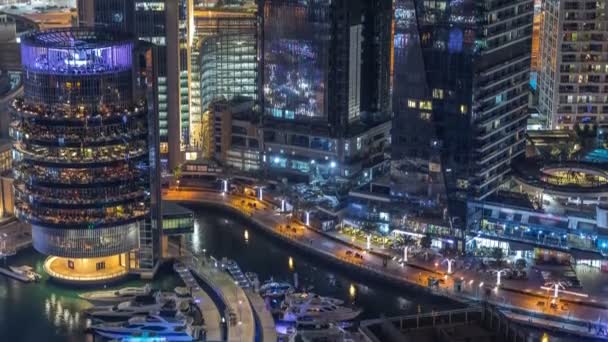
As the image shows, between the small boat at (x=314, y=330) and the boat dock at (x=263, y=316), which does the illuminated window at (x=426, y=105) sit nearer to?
the boat dock at (x=263, y=316)

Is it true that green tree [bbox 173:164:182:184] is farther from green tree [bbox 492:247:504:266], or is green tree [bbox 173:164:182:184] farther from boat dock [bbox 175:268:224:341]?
green tree [bbox 492:247:504:266]

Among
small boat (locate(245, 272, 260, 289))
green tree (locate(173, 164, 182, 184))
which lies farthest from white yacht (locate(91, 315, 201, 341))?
green tree (locate(173, 164, 182, 184))

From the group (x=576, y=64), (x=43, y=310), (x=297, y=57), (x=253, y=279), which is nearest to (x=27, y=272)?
(x=43, y=310)

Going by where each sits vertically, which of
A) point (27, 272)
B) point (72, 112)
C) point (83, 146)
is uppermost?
point (72, 112)

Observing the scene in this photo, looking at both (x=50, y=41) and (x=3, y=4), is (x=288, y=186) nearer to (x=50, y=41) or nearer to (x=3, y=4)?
(x=50, y=41)

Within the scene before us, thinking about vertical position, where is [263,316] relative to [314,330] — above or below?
above

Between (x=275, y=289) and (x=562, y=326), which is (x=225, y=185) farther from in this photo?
(x=562, y=326)

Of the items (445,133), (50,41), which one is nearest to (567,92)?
(445,133)
